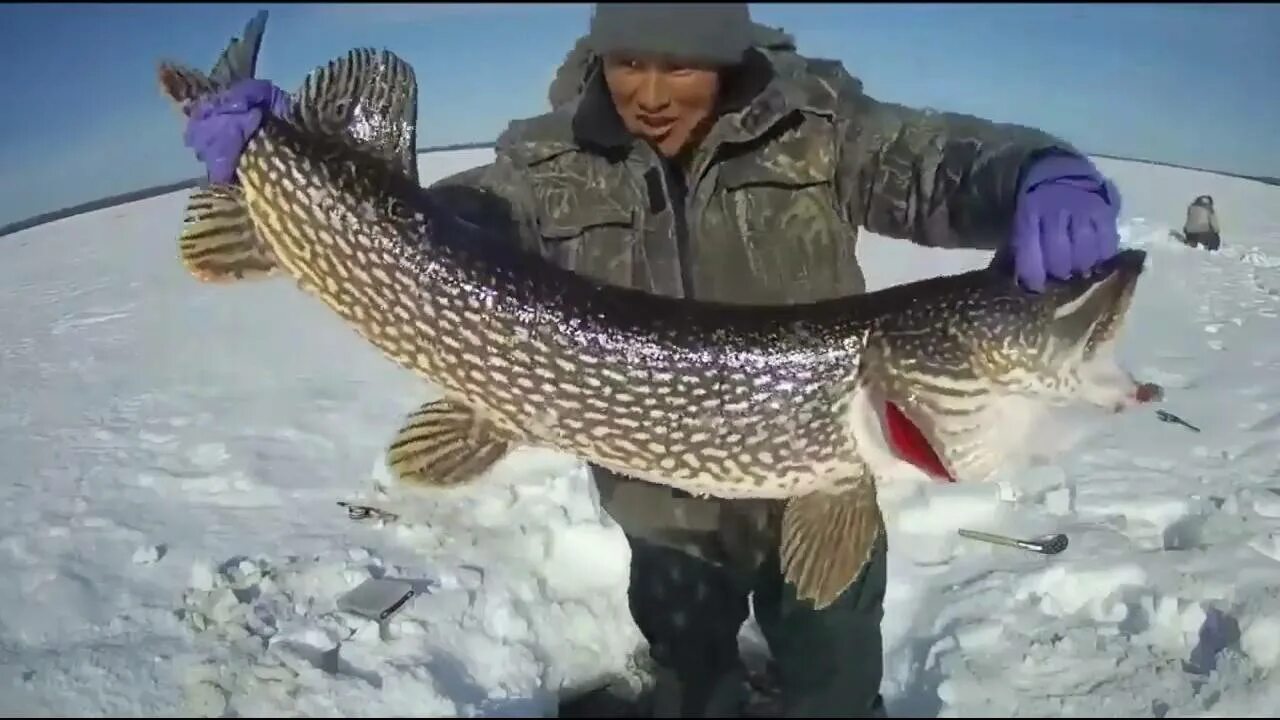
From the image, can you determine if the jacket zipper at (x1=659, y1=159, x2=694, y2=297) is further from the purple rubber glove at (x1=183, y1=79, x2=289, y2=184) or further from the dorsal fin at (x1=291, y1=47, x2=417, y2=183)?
the purple rubber glove at (x1=183, y1=79, x2=289, y2=184)

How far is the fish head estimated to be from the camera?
125cm

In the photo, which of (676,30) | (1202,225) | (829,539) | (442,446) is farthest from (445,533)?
(1202,225)

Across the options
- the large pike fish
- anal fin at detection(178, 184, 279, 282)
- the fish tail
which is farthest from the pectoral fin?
the fish tail

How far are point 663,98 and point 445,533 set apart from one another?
1.03 m

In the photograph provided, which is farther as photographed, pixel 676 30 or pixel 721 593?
pixel 721 593

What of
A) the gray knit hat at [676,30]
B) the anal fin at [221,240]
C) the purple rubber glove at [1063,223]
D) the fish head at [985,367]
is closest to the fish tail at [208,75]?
the anal fin at [221,240]

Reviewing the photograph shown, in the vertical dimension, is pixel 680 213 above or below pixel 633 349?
above

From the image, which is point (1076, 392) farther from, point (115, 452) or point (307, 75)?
point (115, 452)

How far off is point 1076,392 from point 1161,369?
138 centimetres

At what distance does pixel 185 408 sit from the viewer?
246 centimetres

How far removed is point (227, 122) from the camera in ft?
4.37

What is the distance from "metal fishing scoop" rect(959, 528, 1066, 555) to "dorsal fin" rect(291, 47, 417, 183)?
130cm

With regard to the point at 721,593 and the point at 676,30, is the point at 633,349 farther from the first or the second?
the point at 721,593

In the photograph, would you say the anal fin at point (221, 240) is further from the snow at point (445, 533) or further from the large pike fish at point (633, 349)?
the snow at point (445, 533)
